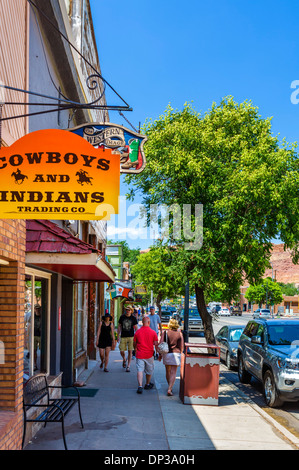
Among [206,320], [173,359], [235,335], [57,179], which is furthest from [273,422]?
[235,335]

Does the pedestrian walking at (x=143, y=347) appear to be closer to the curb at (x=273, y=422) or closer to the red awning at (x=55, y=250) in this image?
the curb at (x=273, y=422)

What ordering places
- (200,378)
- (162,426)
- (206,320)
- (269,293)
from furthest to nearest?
(269,293)
(206,320)
(200,378)
(162,426)

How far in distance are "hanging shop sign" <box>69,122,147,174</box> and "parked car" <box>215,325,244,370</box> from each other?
9509 mm

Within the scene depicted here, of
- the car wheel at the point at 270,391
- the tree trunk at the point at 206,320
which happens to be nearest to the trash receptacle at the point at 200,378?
the car wheel at the point at 270,391

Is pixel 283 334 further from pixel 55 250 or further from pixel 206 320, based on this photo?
pixel 55 250

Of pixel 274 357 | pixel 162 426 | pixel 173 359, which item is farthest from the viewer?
pixel 173 359

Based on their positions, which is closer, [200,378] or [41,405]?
[41,405]

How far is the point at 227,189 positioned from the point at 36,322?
5137 mm

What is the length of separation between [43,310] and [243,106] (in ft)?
23.5

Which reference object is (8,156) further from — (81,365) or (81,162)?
(81,365)

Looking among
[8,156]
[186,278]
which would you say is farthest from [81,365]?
[8,156]

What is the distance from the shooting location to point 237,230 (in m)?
10.9

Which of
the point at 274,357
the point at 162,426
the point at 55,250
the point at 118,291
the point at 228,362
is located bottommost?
the point at 228,362

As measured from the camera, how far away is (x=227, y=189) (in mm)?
11180
